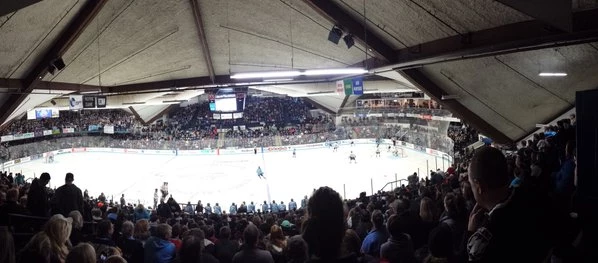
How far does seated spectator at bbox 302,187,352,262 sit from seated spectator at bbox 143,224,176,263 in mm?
3107

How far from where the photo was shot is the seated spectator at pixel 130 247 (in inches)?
193

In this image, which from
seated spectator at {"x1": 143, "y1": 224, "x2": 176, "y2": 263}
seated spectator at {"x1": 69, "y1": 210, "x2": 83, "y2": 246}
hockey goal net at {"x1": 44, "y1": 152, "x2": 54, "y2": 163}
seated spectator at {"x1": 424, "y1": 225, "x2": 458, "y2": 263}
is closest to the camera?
seated spectator at {"x1": 424, "y1": 225, "x2": 458, "y2": 263}

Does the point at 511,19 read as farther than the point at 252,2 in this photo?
No

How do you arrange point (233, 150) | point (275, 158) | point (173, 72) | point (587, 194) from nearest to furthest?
point (587, 194), point (173, 72), point (275, 158), point (233, 150)

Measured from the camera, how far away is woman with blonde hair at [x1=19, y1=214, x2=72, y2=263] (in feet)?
10.5

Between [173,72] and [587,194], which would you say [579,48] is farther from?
[173,72]

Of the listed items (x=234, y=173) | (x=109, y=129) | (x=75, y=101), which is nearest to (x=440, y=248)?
(x=75, y=101)

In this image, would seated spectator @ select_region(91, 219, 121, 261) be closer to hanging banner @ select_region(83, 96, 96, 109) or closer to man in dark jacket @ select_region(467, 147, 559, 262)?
man in dark jacket @ select_region(467, 147, 559, 262)

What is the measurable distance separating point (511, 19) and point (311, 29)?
6539 millimetres

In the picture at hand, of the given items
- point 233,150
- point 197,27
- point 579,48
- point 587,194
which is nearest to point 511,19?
point 579,48

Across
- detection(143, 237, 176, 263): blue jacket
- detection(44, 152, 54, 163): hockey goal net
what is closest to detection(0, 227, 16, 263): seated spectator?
detection(143, 237, 176, 263): blue jacket

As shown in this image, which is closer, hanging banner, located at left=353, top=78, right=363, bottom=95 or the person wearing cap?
the person wearing cap

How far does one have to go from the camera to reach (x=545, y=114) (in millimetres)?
12492

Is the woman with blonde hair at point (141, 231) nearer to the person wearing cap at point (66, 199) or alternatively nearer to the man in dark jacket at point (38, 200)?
the person wearing cap at point (66, 199)
